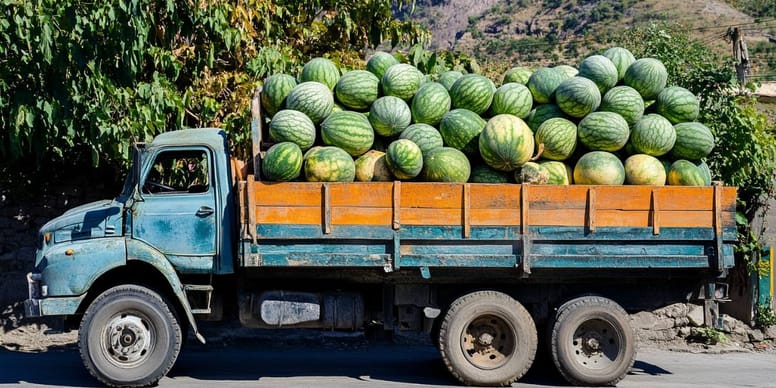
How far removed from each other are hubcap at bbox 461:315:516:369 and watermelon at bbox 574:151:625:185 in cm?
155

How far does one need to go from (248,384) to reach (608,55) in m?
4.94

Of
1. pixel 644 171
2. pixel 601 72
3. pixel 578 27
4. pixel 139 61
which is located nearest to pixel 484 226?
pixel 644 171

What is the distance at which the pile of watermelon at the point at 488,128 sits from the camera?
786 cm

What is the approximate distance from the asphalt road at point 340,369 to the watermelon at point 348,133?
7.35 feet

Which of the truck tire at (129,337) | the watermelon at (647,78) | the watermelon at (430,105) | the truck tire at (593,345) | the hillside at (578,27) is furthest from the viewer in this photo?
the hillside at (578,27)

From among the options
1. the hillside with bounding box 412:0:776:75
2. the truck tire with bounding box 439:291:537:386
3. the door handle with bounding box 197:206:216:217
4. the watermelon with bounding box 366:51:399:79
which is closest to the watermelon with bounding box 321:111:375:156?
the watermelon with bounding box 366:51:399:79

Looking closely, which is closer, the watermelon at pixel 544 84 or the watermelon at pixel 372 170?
the watermelon at pixel 372 170

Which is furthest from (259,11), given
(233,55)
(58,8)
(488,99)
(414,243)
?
(414,243)

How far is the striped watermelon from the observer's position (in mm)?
8453

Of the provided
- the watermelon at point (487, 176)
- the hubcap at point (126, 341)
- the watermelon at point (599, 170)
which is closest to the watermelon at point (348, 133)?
the watermelon at point (487, 176)

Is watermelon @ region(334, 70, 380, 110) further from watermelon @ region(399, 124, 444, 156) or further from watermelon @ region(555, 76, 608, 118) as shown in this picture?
watermelon @ region(555, 76, 608, 118)

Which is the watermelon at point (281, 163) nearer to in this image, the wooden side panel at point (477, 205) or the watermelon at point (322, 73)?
the wooden side panel at point (477, 205)

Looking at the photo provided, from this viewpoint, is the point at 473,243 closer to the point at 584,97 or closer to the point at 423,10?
the point at 584,97

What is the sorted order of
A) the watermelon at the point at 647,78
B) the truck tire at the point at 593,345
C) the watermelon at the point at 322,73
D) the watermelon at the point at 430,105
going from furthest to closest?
the watermelon at the point at 322,73, the watermelon at the point at 647,78, the watermelon at the point at 430,105, the truck tire at the point at 593,345
